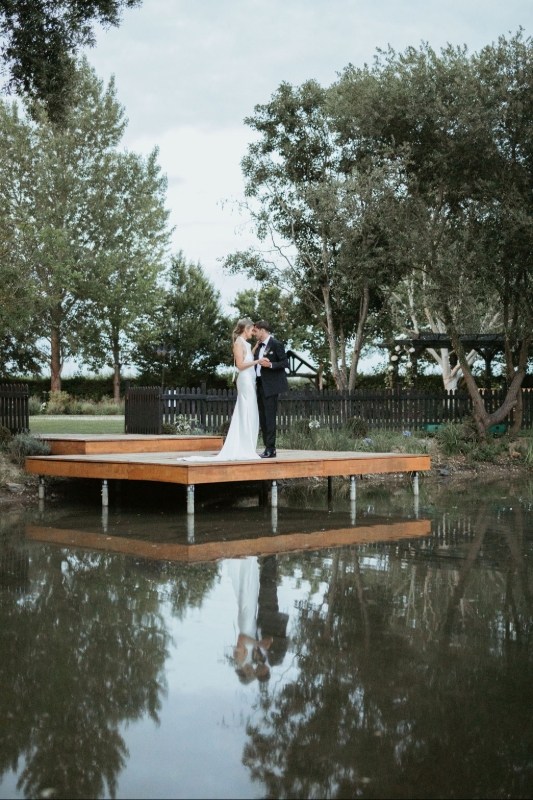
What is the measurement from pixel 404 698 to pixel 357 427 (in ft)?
51.5

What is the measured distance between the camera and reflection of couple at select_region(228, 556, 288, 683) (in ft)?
14.3

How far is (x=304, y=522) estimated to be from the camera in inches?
388

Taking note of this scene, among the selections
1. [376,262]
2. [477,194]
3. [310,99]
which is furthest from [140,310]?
[477,194]

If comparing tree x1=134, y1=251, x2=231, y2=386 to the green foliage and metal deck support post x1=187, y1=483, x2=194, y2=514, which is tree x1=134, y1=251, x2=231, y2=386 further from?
metal deck support post x1=187, y1=483, x2=194, y2=514

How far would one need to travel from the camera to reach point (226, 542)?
27.4 ft

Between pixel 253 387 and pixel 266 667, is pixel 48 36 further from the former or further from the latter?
pixel 266 667

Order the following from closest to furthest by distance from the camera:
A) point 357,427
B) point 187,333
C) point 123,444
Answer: point 123,444, point 357,427, point 187,333

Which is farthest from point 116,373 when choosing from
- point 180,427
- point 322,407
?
point 180,427

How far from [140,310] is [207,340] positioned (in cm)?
509

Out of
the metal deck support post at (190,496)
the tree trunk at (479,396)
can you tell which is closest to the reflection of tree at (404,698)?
the metal deck support post at (190,496)

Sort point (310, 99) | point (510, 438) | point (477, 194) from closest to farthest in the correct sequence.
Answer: point (477, 194) → point (510, 438) → point (310, 99)

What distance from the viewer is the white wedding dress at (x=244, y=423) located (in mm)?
11617

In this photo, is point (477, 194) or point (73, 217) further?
point (73, 217)

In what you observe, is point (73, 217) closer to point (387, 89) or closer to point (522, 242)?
point (387, 89)
